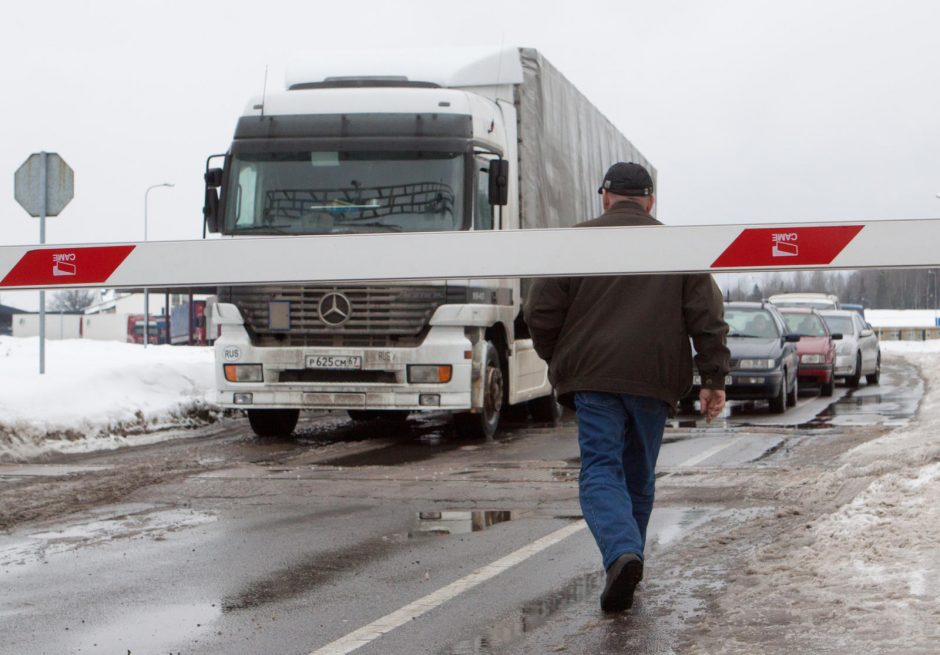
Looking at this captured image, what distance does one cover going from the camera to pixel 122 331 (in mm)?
90062

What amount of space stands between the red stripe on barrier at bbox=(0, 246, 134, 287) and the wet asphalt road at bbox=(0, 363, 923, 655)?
53.0 inches

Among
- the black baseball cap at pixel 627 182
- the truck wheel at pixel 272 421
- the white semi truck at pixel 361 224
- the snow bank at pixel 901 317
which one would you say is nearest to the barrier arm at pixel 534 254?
the black baseball cap at pixel 627 182

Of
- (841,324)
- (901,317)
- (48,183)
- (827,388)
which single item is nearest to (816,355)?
(827,388)

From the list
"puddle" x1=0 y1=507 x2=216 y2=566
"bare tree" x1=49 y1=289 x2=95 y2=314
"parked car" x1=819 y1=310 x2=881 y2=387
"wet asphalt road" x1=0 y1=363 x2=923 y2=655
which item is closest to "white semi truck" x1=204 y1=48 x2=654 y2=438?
"wet asphalt road" x1=0 y1=363 x2=923 y2=655

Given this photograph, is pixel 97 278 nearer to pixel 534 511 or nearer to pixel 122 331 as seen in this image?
pixel 534 511

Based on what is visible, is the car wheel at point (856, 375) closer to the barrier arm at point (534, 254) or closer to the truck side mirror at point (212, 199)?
the truck side mirror at point (212, 199)

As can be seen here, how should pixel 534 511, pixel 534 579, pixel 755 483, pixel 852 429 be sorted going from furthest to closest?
pixel 852 429
pixel 755 483
pixel 534 511
pixel 534 579

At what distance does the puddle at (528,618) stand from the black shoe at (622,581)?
0.24 m

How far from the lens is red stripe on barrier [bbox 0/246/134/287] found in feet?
18.3

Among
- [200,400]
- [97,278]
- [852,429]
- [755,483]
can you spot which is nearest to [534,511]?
[755,483]

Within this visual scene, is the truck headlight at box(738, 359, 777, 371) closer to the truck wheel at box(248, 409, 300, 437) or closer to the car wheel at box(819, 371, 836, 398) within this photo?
the car wheel at box(819, 371, 836, 398)

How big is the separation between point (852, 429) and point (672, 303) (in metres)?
9.32

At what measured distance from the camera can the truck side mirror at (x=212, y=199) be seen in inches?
499

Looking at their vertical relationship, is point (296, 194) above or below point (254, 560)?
above
